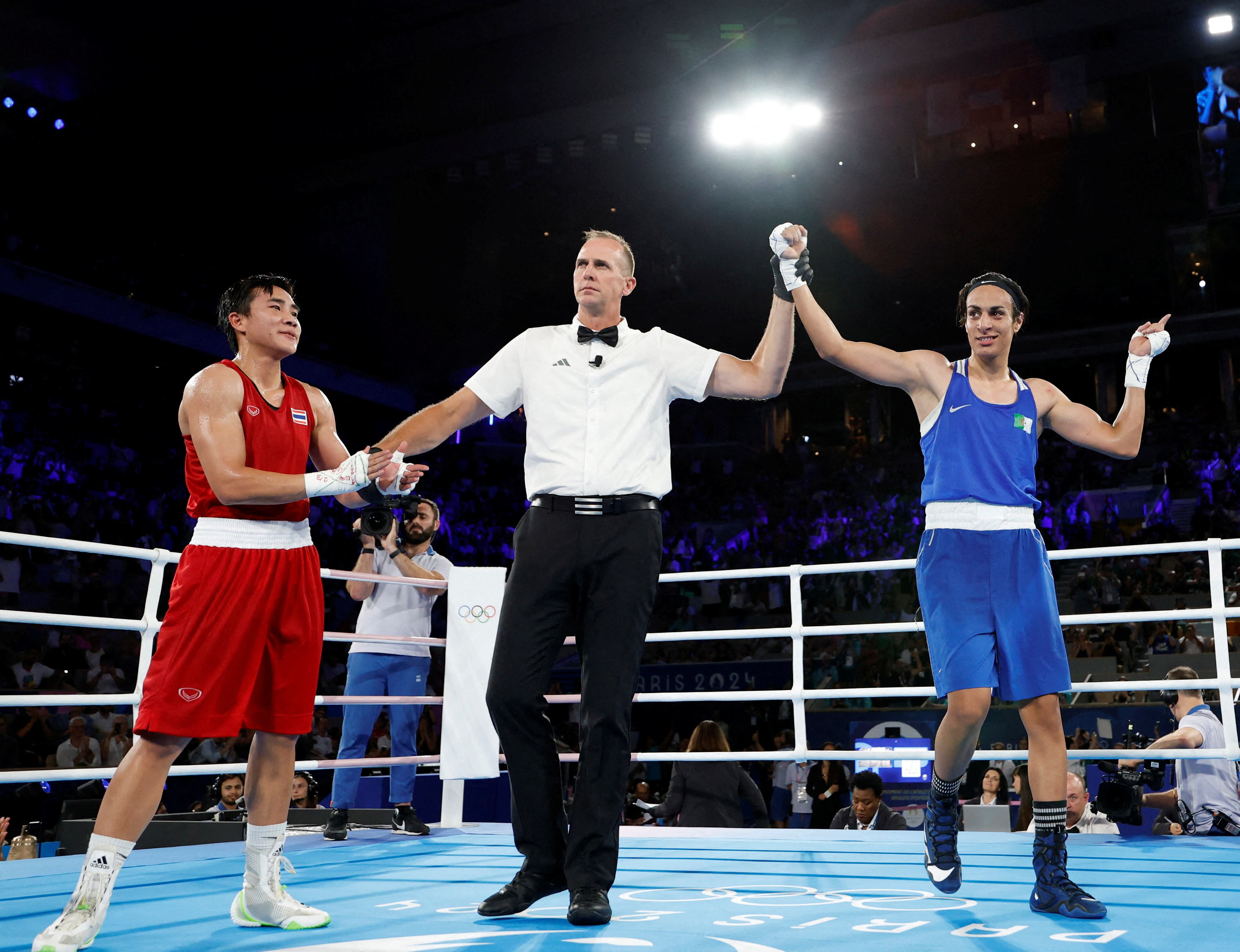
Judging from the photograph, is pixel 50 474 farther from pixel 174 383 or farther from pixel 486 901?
pixel 486 901

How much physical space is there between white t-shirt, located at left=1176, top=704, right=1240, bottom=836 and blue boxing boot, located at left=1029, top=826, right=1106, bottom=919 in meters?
2.03

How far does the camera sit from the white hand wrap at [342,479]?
84.4 inches

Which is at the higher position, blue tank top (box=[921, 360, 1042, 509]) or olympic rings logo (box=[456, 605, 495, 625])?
blue tank top (box=[921, 360, 1042, 509])

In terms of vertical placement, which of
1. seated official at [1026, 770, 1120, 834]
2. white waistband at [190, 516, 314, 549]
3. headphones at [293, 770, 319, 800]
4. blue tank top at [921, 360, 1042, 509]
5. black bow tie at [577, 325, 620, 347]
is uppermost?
black bow tie at [577, 325, 620, 347]

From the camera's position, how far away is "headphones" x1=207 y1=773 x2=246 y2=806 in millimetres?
5875

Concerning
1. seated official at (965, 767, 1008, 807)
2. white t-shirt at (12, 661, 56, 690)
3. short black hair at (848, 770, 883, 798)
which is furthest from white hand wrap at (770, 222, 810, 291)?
white t-shirt at (12, 661, 56, 690)

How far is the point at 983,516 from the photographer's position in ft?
8.09

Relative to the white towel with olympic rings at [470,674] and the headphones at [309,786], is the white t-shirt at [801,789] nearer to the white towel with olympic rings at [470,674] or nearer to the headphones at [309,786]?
the headphones at [309,786]

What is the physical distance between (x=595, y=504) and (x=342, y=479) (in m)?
0.54

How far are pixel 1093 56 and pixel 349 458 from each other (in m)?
14.0

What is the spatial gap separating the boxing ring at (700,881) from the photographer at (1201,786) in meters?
0.39

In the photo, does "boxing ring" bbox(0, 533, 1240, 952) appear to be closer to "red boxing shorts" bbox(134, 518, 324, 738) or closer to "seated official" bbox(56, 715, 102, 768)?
"red boxing shorts" bbox(134, 518, 324, 738)

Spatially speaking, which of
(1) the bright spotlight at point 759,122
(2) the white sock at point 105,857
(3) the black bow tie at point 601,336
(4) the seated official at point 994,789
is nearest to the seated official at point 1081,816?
(4) the seated official at point 994,789

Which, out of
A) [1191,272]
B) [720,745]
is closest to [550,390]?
[720,745]
